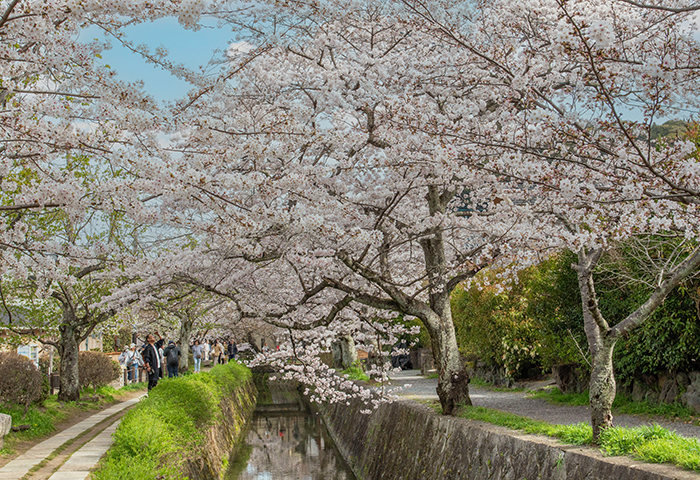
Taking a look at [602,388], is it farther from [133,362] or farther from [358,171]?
[133,362]

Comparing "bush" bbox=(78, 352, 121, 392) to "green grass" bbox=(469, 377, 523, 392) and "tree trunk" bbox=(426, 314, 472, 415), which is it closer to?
"green grass" bbox=(469, 377, 523, 392)

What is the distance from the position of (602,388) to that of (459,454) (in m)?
2.18

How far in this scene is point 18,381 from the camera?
1096 cm

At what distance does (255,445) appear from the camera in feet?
55.0

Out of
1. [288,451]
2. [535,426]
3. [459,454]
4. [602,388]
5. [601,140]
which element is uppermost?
[601,140]

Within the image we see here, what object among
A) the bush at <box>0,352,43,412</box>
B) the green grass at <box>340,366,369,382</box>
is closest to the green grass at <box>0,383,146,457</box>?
the bush at <box>0,352,43,412</box>

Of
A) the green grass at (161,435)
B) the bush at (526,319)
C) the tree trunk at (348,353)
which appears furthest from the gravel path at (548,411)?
the tree trunk at (348,353)

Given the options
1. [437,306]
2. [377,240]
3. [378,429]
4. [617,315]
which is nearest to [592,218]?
[377,240]

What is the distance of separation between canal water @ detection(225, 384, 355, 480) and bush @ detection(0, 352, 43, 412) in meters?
4.23

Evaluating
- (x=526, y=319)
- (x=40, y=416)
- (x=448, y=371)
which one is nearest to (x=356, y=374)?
(x=526, y=319)

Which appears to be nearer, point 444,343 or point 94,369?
point 444,343

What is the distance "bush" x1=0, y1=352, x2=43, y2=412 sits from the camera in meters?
10.8

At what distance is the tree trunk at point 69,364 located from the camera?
570 inches

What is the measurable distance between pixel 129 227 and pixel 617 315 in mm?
12544
